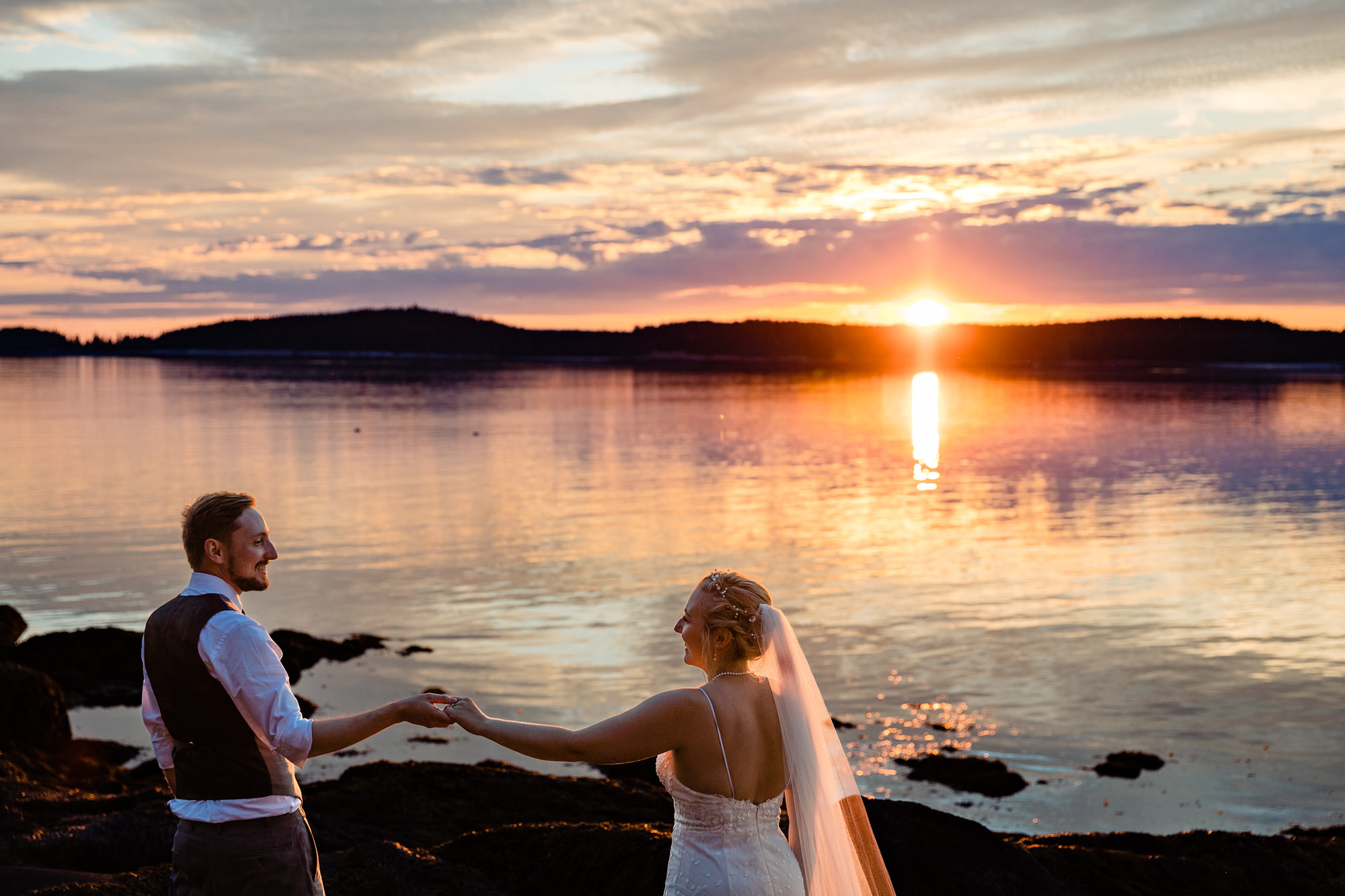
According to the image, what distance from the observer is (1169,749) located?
13891 mm

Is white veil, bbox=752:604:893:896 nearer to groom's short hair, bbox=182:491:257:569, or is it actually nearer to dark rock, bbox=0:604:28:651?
groom's short hair, bbox=182:491:257:569

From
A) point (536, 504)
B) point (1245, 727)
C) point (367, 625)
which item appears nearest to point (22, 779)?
point (367, 625)

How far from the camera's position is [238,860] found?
4.05m

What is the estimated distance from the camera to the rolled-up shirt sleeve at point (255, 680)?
3.97m

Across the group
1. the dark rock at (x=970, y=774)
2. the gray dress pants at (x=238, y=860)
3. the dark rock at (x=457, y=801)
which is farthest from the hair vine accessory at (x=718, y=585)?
the dark rock at (x=970, y=774)

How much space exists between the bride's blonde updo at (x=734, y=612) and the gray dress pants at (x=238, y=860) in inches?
68.0

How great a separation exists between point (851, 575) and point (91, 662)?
14.6 meters

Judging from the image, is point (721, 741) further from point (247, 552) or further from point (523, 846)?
point (523, 846)

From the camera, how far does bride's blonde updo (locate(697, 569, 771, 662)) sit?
416 cm

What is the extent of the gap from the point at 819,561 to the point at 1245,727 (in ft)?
40.0

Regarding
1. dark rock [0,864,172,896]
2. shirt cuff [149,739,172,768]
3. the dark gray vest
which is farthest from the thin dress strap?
dark rock [0,864,172,896]

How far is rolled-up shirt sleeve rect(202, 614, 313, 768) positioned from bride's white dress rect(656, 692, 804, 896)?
1.35 meters

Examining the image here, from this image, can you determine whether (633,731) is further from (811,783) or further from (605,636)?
(605,636)

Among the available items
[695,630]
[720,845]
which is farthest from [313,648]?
[695,630]
